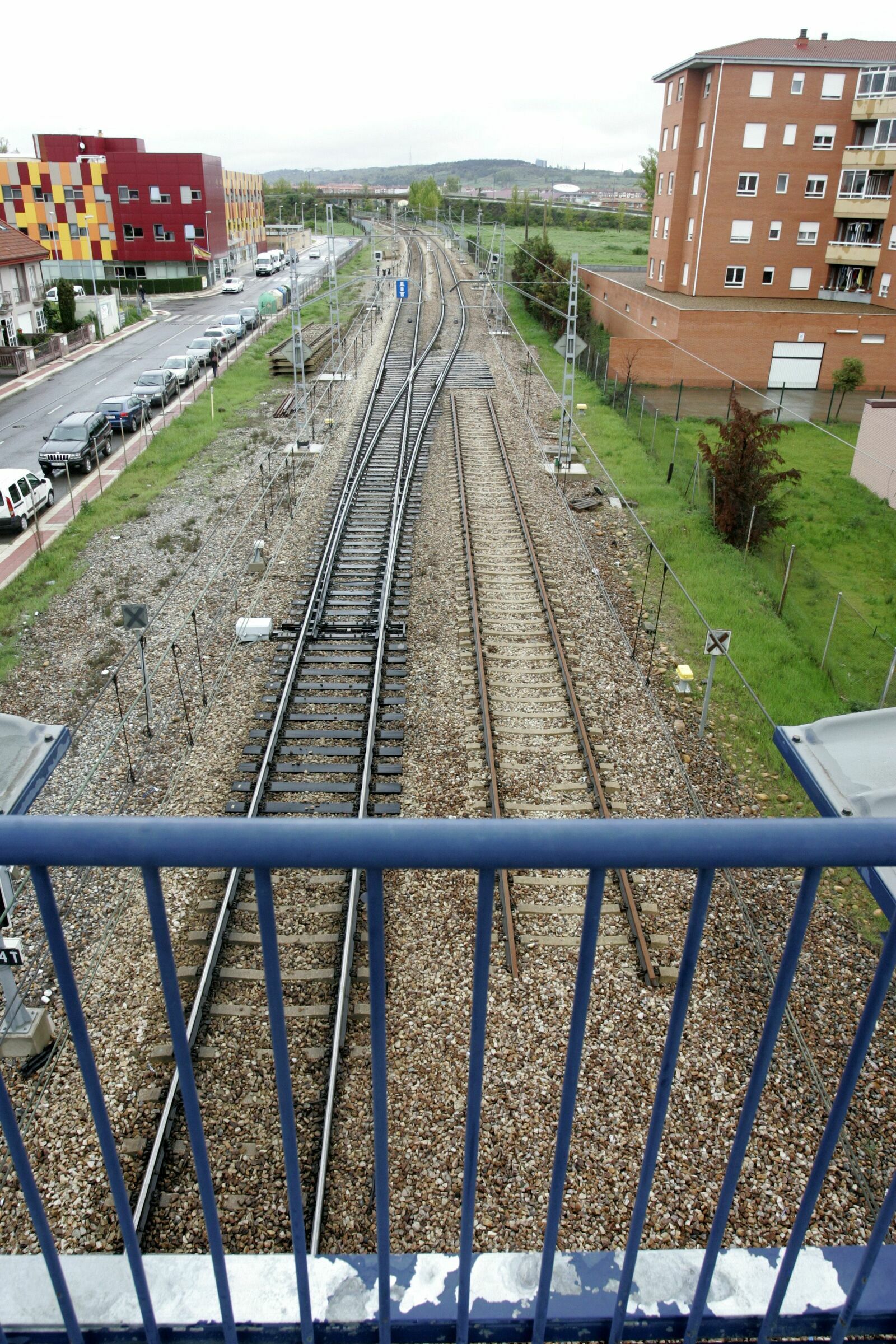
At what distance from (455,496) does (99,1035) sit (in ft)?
48.3

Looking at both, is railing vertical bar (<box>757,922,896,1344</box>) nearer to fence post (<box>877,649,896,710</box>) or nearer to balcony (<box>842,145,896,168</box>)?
fence post (<box>877,649,896,710</box>)

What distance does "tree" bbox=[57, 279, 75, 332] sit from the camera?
45.0m

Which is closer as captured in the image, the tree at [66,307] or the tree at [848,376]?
the tree at [848,376]

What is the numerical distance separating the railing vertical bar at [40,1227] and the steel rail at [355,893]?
72 cm

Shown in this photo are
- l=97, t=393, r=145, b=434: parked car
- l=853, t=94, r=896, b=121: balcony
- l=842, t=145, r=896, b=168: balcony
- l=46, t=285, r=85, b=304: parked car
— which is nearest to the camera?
l=97, t=393, r=145, b=434: parked car

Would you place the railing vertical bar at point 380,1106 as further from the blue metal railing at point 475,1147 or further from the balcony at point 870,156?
the balcony at point 870,156

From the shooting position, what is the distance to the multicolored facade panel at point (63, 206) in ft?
196

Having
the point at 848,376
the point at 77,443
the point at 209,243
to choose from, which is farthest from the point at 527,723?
Result: the point at 209,243

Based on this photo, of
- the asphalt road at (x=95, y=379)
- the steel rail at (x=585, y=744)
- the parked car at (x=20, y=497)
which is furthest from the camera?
the asphalt road at (x=95, y=379)

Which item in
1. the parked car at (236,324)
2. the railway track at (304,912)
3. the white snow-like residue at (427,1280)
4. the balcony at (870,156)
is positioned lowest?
the railway track at (304,912)

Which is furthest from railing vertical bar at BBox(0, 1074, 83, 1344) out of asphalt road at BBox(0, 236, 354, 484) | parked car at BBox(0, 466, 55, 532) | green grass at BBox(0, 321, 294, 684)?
asphalt road at BBox(0, 236, 354, 484)

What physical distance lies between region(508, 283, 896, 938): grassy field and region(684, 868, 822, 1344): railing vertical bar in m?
7.69

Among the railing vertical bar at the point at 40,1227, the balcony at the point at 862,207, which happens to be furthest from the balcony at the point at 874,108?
the railing vertical bar at the point at 40,1227

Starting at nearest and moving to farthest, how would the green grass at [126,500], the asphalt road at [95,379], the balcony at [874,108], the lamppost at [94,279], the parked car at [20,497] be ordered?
the green grass at [126,500], the parked car at [20,497], the asphalt road at [95,379], the balcony at [874,108], the lamppost at [94,279]
